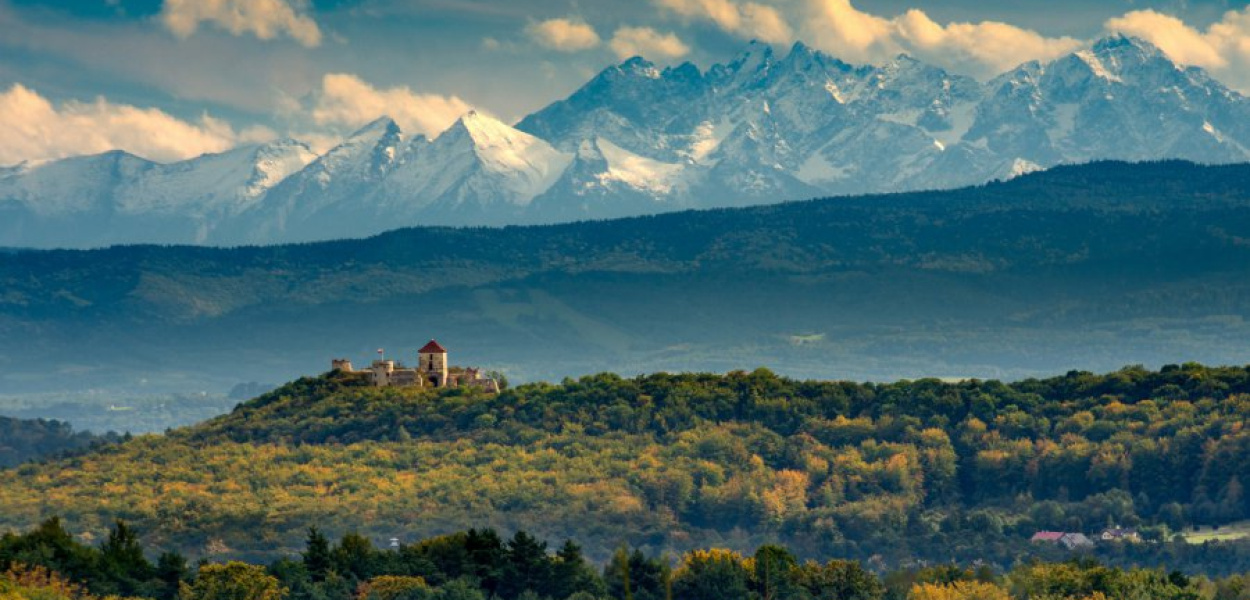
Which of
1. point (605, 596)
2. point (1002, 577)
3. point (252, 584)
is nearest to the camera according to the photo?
point (252, 584)

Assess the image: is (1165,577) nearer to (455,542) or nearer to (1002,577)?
(1002,577)

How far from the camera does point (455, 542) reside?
158m

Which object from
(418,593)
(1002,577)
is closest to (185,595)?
(418,593)

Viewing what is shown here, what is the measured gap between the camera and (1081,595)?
144 metres

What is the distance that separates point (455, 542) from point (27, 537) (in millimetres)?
25725

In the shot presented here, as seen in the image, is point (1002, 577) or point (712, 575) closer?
point (712, 575)

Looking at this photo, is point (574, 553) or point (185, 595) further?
point (574, 553)

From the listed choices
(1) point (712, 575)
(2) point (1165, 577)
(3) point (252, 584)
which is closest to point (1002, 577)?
(2) point (1165, 577)

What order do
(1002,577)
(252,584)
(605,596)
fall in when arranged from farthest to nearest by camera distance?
1. (1002,577)
2. (605,596)
3. (252,584)

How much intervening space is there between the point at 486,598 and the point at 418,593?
796 centimetres

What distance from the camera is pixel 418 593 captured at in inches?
5571

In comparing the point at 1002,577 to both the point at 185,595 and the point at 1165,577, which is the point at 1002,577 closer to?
the point at 1165,577

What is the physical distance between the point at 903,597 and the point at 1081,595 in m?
12.7

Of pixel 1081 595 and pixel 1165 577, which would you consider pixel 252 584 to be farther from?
pixel 1165 577
